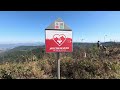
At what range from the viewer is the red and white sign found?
730 centimetres

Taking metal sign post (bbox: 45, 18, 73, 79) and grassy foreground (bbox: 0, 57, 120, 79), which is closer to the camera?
metal sign post (bbox: 45, 18, 73, 79)

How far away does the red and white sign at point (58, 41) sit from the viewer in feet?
24.0

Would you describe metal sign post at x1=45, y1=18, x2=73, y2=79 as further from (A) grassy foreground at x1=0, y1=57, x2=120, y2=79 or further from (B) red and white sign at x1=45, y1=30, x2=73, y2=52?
(A) grassy foreground at x1=0, y1=57, x2=120, y2=79

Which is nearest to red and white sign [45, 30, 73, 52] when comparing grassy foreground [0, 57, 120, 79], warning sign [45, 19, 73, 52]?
warning sign [45, 19, 73, 52]

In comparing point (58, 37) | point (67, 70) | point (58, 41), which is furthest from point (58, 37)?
point (67, 70)

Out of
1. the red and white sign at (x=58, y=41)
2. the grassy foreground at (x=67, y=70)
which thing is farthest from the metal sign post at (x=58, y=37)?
the grassy foreground at (x=67, y=70)

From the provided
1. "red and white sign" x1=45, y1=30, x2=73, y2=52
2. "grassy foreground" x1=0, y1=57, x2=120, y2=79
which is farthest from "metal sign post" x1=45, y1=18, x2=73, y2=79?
"grassy foreground" x1=0, y1=57, x2=120, y2=79

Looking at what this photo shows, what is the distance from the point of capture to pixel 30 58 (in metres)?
9.78

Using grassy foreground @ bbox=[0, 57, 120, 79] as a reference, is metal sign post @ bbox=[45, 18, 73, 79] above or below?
above

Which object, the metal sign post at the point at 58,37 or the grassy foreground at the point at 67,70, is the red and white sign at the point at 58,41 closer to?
the metal sign post at the point at 58,37

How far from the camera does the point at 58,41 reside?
290 inches

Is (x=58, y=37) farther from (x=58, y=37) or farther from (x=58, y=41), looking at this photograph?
(x=58, y=41)

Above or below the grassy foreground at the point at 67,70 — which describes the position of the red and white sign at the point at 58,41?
above
